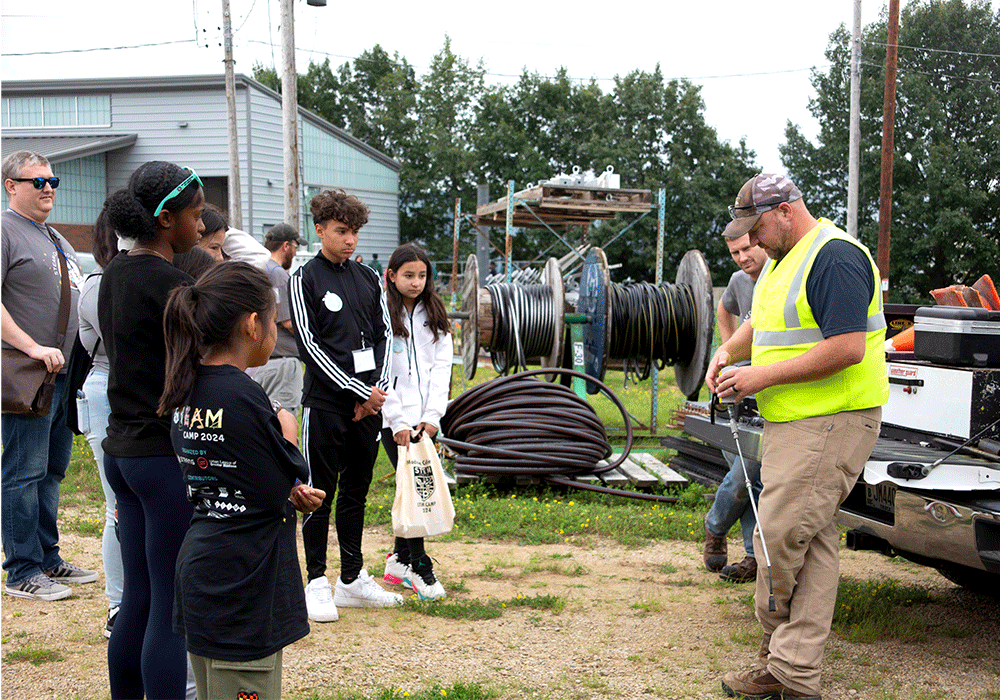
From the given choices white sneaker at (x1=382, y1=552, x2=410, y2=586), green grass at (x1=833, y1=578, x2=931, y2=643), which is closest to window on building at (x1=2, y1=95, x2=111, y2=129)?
white sneaker at (x1=382, y1=552, x2=410, y2=586)

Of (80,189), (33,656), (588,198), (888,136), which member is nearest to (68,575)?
(33,656)

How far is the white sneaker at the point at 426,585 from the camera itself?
4.71 m

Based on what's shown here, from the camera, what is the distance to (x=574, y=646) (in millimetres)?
4129

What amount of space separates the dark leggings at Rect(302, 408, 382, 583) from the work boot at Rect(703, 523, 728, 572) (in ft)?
7.09

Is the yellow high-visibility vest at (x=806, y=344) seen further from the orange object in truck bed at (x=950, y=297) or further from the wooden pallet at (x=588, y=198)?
the wooden pallet at (x=588, y=198)

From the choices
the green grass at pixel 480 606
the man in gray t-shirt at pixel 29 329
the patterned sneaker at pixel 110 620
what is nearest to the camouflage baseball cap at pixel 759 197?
the green grass at pixel 480 606

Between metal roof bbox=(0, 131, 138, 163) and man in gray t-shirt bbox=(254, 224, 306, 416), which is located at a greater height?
metal roof bbox=(0, 131, 138, 163)

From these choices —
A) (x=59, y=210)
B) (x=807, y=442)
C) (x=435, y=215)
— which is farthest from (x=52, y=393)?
(x=435, y=215)

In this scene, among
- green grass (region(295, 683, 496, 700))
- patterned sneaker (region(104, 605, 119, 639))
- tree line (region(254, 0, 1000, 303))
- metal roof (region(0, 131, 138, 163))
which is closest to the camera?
green grass (region(295, 683, 496, 700))

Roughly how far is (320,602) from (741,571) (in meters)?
2.46

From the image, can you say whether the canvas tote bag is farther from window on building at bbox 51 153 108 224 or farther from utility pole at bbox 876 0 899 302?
window on building at bbox 51 153 108 224

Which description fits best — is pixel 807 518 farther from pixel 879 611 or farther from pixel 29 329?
pixel 29 329

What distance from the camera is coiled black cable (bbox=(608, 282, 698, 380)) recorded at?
962 cm

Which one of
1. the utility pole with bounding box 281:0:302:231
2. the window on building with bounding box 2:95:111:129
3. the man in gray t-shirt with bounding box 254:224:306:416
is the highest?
the window on building with bounding box 2:95:111:129
